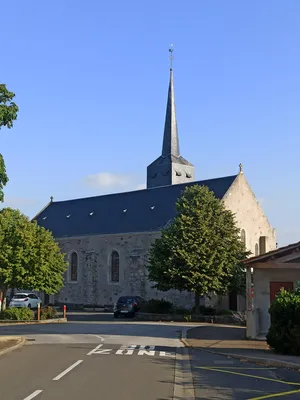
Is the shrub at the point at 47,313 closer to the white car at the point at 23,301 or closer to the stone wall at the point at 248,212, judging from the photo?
the white car at the point at 23,301

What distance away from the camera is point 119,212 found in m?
56.4

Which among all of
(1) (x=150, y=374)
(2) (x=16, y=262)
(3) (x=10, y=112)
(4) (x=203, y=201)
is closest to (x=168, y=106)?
(4) (x=203, y=201)

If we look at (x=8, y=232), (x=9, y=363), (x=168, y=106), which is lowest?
(x=9, y=363)

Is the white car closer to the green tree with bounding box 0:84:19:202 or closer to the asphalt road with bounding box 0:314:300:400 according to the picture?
the asphalt road with bounding box 0:314:300:400

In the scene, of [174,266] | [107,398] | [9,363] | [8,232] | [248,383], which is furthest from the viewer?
[8,232]

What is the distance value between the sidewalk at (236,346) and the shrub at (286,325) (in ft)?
1.34

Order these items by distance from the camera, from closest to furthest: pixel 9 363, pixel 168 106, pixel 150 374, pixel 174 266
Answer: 1. pixel 150 374
2. pixel 9 363
3. pixel 174 266
4. pixel 168 106

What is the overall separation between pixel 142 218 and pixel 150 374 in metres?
40.9

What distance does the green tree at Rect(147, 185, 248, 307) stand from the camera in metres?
35.1

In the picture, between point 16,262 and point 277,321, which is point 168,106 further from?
point 277,321

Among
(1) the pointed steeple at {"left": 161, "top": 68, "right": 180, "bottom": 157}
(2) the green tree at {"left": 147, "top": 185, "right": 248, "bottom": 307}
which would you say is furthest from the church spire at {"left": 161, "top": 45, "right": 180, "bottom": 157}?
(2) the green tree at {"left": 147, "top": 185, "right": 248, "bottom": 307}

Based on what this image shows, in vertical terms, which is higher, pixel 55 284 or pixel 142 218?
pixel 142 218

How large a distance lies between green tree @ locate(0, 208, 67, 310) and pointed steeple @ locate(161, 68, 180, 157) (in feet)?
101

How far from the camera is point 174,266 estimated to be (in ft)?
116
